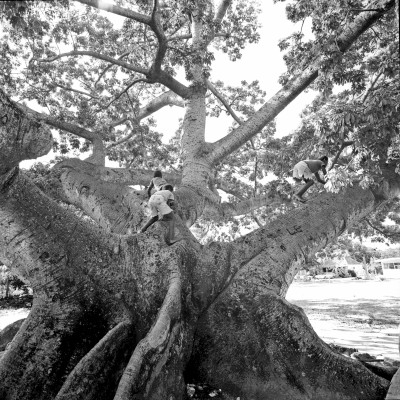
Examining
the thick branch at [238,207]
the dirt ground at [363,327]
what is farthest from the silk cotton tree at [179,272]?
the dirt ground at [363,327]

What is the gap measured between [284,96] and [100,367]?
4.30 metres

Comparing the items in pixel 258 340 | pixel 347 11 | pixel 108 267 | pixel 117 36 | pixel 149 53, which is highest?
pixel 117 36

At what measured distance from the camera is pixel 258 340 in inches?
117

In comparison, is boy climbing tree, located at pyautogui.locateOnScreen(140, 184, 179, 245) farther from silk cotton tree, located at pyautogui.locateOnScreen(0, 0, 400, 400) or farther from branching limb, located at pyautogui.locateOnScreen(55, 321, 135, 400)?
branching limb, located at pyautogui.locateOnScreen(55, 321, 135, 400)

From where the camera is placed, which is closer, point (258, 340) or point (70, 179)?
point (258, 340)

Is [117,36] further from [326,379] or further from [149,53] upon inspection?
[326,379]

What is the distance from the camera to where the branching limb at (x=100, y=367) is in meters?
2.36

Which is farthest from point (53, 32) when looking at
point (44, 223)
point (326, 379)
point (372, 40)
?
point (326, 379)

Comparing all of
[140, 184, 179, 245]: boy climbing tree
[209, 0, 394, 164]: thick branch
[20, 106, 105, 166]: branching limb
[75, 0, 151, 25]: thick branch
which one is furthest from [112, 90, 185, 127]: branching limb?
[140, 184, 179, 245]: boy climbing tree

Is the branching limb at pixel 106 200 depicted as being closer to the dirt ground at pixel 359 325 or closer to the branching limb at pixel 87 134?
the branching limb at pixel 87 134

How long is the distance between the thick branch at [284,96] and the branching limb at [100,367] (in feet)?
11.5

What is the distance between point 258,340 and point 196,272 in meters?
0.95

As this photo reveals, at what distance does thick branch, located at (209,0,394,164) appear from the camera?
399 cm

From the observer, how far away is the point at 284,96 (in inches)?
196
